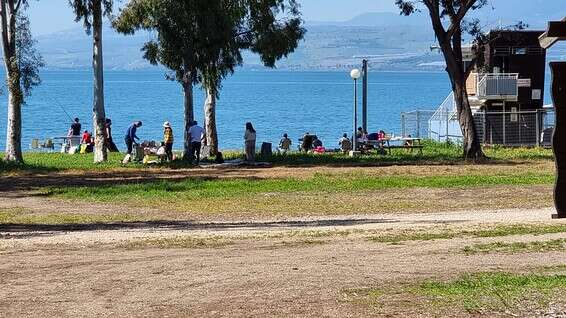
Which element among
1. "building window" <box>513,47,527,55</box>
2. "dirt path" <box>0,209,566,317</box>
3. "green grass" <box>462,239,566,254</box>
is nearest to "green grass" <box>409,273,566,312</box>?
"dirt path" <box>0,209,566,317</box>

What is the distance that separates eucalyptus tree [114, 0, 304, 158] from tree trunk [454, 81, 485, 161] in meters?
7.85

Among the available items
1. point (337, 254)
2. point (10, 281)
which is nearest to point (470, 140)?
point (337, 254)

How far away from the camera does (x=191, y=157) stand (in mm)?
37250

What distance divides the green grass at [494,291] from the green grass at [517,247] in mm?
2175

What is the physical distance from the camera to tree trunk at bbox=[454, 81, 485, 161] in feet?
126

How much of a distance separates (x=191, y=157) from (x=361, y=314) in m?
28.1

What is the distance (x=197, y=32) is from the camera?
36469 millimetres

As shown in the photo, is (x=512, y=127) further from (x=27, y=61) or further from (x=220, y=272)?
(x=220, y=272)

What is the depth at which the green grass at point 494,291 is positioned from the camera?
31.8 ft

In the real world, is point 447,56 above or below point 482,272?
above

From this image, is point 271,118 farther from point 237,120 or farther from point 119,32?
point 119,32

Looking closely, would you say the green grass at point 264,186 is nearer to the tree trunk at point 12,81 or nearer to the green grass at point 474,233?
the tree trunk at point 12,81

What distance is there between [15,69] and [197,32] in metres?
5.98

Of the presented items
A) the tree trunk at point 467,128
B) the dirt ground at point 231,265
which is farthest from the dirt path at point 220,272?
the tree trunk at point 467,128
